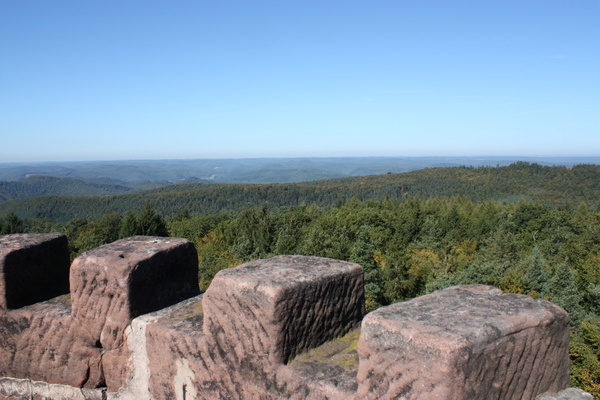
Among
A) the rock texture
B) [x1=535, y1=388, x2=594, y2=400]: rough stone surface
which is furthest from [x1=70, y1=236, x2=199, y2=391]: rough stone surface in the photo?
[x1=535, y1=388, x2=594, y2=400]: rough stone surface

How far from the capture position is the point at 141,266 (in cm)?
278

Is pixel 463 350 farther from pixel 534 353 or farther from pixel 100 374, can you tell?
pixel 100 374

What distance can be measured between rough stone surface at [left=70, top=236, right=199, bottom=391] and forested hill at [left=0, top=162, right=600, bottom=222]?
10498 centimetres

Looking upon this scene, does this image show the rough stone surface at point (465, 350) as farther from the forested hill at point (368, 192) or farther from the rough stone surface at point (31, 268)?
the forested hill at point (368, 192)

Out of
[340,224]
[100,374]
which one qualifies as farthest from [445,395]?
[340,224]

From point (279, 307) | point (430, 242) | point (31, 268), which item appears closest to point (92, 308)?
point (31, 268)

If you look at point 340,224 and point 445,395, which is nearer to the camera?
point 445,395

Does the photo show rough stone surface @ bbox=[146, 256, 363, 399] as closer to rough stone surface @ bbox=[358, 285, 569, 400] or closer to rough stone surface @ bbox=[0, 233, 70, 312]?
rough stone surface @ bbox=[358, 285, 569, 400]

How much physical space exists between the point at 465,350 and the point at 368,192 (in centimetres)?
12611

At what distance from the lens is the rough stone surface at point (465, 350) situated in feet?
5.57

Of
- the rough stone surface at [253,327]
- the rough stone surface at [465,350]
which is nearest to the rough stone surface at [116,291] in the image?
the rough stone surface at [253,327]

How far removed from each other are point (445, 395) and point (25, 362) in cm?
284

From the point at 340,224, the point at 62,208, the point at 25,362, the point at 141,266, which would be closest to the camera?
the point at 141,266

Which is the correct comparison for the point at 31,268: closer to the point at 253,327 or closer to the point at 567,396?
the point at 253,327
